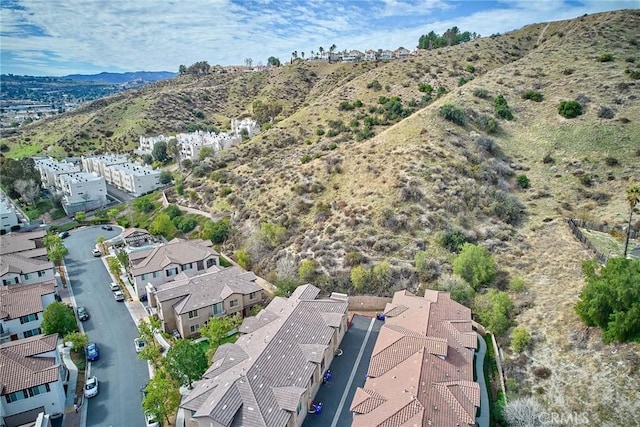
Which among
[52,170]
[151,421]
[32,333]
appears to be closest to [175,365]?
[151,421]

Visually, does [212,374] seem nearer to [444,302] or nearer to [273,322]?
[273,322]

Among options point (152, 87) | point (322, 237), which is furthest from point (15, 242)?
point (152, 87)

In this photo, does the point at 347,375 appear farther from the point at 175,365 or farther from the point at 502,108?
the point at 502,108

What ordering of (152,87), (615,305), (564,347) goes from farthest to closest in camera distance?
1. (152,87)
2. (564,347)
3. (615,305)

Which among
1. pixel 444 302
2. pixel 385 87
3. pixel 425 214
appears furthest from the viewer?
pixel 385 87

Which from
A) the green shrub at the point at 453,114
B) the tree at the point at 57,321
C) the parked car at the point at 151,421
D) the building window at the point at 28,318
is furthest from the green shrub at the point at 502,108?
the building window at the point at 28,318
